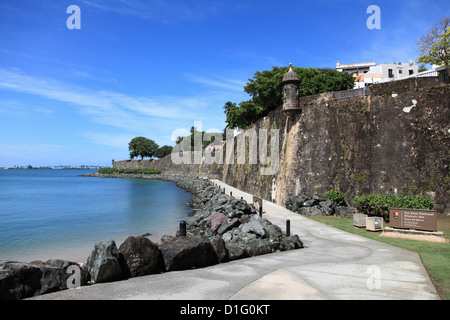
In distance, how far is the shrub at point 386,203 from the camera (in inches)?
596

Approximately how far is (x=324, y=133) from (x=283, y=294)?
1772 cm

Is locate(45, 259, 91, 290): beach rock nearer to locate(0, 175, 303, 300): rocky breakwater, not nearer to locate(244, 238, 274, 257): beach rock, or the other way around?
locate(0, 175, 303, 300): rocky breakwater

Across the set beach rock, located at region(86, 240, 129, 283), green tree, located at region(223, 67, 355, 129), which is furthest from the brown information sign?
green tree, located at region(223, 67, 355, 129)

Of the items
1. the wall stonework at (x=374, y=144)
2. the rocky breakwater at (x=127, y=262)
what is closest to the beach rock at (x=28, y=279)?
the rocky breakwater at (x=127, y=262)

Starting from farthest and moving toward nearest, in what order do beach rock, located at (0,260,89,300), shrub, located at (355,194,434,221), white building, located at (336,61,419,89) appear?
white building, located at (336,61,419,89) → shrub, located at (355,194,434,221) → beach rock, located at (0,260,89,300)

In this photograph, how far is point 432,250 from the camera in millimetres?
10539

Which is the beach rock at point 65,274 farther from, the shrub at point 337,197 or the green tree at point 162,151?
the green tree at point 162,151

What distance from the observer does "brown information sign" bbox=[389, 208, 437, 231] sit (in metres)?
12.1

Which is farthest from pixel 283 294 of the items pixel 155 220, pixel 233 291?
pixel 155 220

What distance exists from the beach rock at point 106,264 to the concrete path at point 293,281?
0.21 metres

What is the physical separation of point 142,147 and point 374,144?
109 metres

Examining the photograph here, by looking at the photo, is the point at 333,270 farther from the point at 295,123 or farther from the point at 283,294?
the point at 295,123

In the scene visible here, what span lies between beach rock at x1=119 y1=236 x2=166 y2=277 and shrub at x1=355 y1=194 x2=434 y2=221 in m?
12.8

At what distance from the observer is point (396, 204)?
15.3 meters
